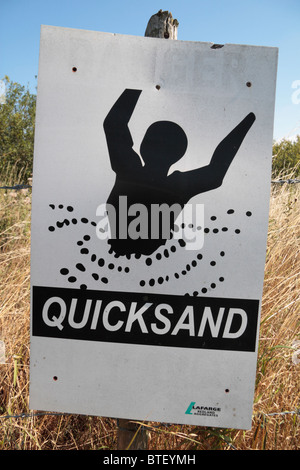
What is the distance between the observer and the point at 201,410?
3.89 feet

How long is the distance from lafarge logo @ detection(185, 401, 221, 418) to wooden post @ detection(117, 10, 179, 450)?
0.23m

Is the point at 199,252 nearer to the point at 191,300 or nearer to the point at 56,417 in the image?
the point at 191,300

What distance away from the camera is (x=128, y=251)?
3.88 ft

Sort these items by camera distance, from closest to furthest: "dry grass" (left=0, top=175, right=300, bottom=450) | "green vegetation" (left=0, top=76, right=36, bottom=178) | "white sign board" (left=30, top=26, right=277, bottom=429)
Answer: "white sign board" (left=30, top=26, right=277, bottom=429) → "dry grass" (left=0, top=175, right=300, bottom=450) → "green vegetation" (left=0, top=76, right=36, bottom=178)

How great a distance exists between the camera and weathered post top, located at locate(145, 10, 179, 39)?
1.22 m

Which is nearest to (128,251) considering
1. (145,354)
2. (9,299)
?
(145,354)

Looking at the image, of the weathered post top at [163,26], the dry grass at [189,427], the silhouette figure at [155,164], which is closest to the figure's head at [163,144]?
the silhouette figure at [155,164]

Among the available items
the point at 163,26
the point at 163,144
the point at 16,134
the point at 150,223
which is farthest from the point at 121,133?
the point at 16,134

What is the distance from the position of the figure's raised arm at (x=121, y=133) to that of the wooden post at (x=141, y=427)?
0.93 feet

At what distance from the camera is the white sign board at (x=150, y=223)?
1.14 m

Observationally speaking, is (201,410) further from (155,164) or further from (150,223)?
(155,164)

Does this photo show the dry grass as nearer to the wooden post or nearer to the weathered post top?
the wooden post

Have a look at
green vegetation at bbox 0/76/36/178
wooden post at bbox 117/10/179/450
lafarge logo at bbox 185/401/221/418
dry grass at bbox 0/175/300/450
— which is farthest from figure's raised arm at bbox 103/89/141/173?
green vegetation at bbox 0/76/36/178

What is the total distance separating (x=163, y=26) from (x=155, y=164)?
1.71ft
